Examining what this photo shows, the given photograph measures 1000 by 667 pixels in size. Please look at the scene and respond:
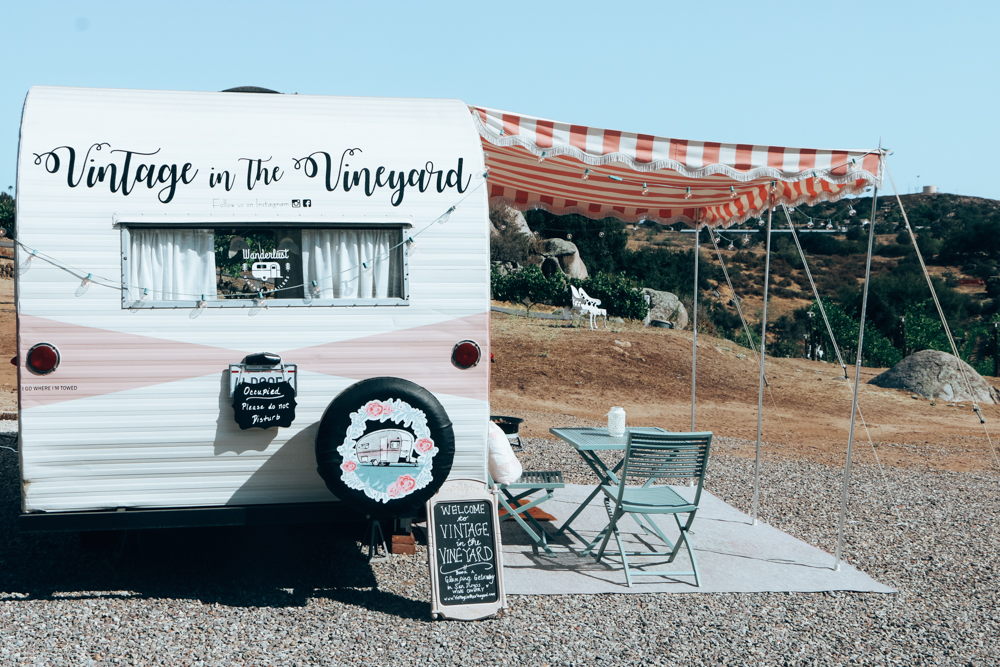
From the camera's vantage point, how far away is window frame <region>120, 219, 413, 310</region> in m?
4.36

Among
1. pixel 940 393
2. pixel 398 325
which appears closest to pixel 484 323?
pixel 398 325

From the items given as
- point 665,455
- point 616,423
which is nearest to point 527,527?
point 616,423

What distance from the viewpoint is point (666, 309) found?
2461 centimetres

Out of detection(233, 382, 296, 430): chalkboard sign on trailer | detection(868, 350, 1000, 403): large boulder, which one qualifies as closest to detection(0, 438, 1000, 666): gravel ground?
detection(233, 382, 296, 430): chalkboard sign on trailer

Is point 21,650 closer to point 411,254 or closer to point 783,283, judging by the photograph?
point 411,254

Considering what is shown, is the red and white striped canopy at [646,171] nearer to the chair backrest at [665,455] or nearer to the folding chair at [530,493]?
the chair backrest at [665,455]

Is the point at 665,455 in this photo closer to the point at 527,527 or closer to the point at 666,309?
the point at 527,527

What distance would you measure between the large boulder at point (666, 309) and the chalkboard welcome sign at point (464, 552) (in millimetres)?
19819

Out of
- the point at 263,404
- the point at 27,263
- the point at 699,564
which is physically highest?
the point at 27,263

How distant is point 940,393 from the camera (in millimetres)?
17359

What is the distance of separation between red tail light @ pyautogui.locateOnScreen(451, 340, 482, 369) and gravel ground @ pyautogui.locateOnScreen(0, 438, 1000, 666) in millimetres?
1360

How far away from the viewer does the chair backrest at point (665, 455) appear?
193 inches

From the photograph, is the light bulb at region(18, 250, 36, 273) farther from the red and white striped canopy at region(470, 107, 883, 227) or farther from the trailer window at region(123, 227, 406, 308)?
the red and white striped canopy at region(470, 107, 883, 227)

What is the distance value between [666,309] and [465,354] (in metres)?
20.6
